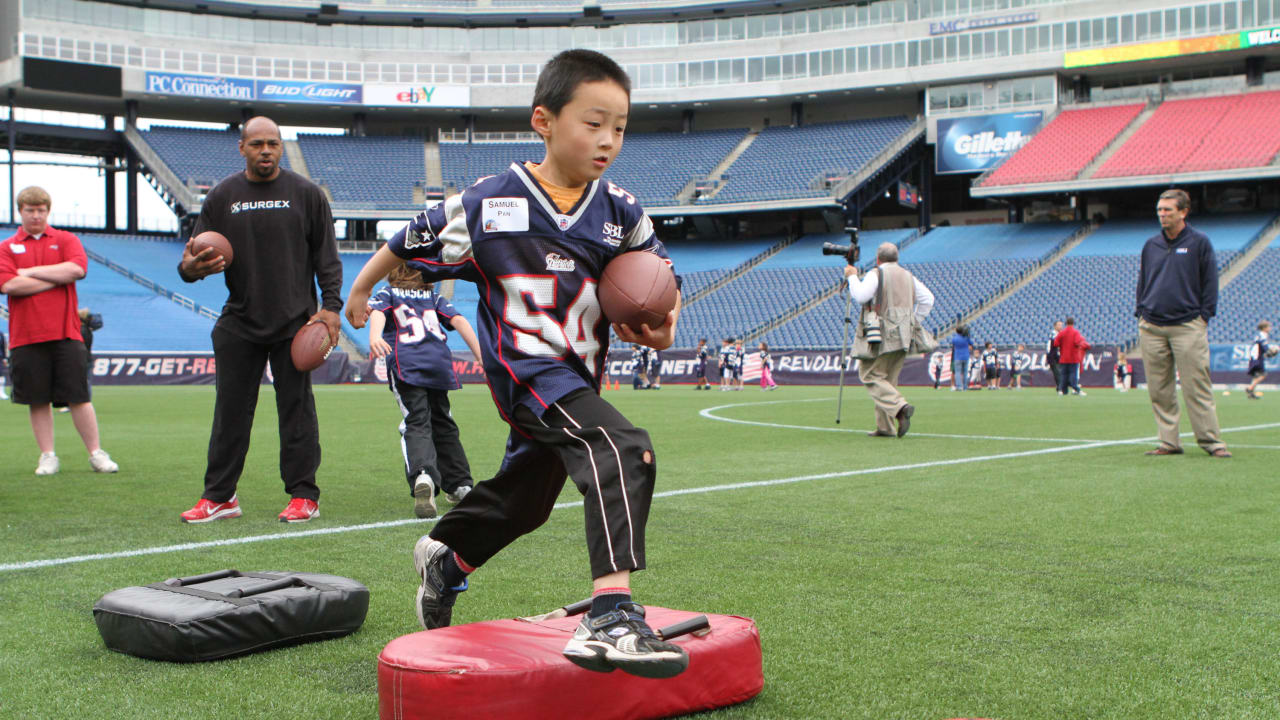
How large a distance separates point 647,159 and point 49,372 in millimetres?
48250

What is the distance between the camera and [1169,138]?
43.6 m

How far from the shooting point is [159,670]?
9.86 ft

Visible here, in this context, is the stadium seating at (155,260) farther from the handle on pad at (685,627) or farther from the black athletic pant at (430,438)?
the handle on pad at (685,627)

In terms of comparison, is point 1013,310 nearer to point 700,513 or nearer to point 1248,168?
point 1248,168

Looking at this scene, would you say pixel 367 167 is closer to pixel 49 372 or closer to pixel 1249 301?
pixel 1249 301

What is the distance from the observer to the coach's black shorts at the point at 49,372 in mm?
7641

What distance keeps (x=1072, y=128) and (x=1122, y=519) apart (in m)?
45.1

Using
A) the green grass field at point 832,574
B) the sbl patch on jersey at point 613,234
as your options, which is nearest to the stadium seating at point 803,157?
the green grass field at point 832,574

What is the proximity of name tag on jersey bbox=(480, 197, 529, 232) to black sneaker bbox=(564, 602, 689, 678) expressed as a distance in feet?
3.61

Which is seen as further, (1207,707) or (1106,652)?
(1106,652)

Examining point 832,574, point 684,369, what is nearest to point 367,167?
point 684,369

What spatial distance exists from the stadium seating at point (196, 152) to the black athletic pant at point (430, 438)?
46.6m

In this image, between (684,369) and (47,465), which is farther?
(684,369)

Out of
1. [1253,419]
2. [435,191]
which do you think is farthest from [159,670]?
[435,191]
